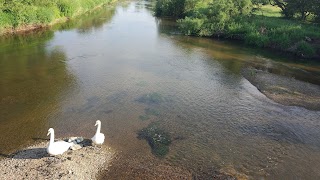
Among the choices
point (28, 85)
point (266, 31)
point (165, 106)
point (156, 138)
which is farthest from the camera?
point (266, 31)

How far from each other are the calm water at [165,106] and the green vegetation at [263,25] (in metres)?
3.70

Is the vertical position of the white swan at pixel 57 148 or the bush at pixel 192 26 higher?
the bush at pixel 192 26

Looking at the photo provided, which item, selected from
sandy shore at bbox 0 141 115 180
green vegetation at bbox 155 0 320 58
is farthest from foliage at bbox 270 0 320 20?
sandy shore at bbox 0 141 115 180

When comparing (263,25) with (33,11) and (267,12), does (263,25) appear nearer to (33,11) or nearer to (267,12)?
(267,12)

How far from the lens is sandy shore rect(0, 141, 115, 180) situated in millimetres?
12312

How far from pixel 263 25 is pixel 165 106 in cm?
2605

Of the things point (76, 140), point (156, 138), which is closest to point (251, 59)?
point (156, 138)

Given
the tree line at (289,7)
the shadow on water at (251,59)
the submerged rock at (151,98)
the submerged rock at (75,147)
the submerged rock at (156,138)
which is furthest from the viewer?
the tree line at (289,7)

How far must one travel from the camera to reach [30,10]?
41250mm

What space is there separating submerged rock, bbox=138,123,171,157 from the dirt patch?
390 inches

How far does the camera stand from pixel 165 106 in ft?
66.5

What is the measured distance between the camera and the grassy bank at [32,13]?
38.3 meters

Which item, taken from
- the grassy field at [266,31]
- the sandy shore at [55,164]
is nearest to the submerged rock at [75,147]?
the sandy shore at [55,164]

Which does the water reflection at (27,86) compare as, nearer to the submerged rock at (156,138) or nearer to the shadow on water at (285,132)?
the submerged rock at (156,138)
